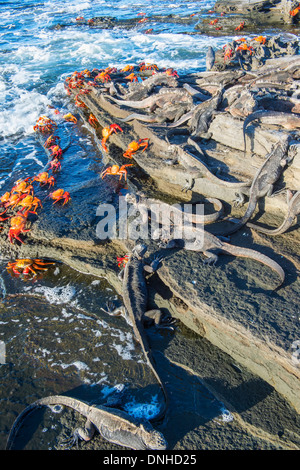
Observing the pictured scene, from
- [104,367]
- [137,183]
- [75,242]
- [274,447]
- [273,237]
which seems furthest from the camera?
[137,183]

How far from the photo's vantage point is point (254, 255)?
577cm

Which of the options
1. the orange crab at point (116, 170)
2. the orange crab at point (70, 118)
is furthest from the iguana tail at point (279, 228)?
the orange crab at point (70, 118)

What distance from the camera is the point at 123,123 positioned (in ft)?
37.7

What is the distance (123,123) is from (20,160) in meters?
4.09

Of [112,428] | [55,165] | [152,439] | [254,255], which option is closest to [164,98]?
[55,165]

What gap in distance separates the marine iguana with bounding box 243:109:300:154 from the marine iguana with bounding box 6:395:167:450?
674 cm

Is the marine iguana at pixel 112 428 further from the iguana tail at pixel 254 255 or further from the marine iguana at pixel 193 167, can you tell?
the marine iguana at pixel 193 167

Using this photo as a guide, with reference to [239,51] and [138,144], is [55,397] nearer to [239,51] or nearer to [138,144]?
[138,144]

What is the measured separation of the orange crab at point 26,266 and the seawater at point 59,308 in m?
0.20

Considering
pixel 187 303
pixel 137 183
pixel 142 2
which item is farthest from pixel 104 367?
pixel 142 2

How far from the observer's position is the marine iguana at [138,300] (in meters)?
5.11

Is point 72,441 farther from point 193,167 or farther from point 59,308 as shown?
point 193,167

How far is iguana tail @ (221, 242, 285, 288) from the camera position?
5375 millimetres

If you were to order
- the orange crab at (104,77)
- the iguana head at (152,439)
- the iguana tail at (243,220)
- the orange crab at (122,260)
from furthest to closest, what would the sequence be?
the orange crab at (104,77), the iguana tail at (243,220), the orange crab at (122,260), the iguana head at (152,439)
